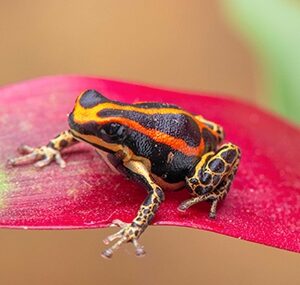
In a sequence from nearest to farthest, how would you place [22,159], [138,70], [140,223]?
1. [140,223]
2. [22,159]
3. [138,70]

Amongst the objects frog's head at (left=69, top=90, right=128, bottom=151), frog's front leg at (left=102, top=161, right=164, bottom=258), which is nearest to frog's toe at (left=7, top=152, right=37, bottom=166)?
frog's head at (left=69, top=90, right=128, bottom=151)

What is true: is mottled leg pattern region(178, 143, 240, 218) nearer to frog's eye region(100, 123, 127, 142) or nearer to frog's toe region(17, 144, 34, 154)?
frog's eye region(100, 123, 127, 142)

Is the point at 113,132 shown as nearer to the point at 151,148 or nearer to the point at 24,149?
the point at 151,148

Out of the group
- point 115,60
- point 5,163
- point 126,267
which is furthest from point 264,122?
point 115,60

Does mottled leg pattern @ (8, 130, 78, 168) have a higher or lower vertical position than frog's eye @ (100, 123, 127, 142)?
lower

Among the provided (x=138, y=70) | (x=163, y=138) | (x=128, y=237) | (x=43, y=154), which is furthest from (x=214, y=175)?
(x=138, y=70)

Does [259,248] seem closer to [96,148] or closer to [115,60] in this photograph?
[115,60]
